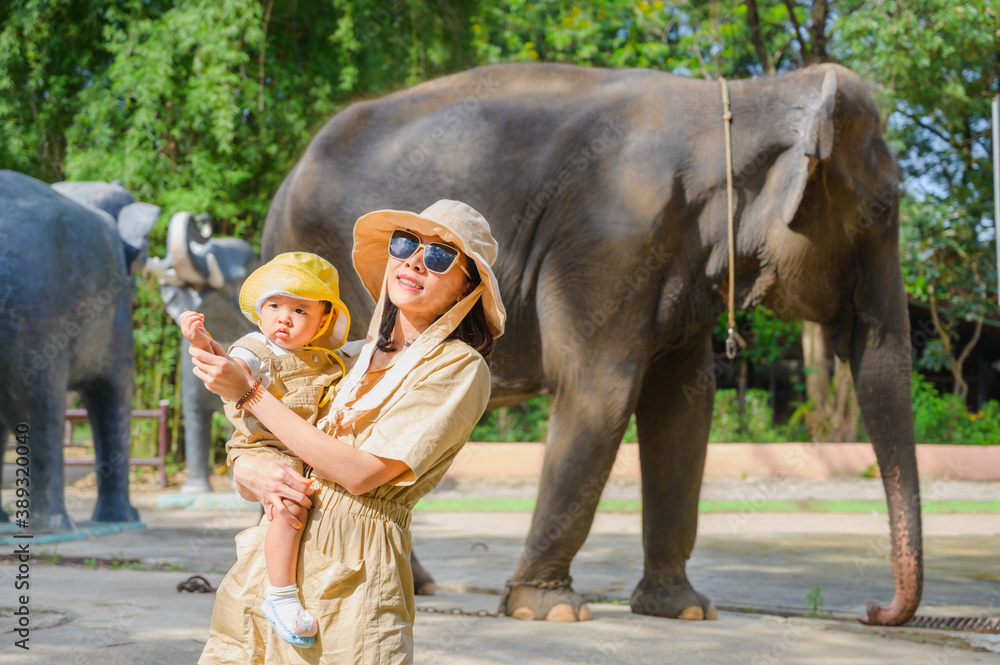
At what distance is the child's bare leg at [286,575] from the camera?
5.46 ft

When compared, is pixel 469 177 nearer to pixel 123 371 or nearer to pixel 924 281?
pixel 123 371

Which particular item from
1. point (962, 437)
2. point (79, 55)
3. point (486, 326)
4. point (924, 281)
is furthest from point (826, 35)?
point (486, 326)

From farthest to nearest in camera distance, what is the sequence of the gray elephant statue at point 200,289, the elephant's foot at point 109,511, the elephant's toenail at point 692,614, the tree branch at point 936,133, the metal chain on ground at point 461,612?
1. the tree branch at point 936,133
2. the gray elephant statue at point 200,289
3. the elephant's foot at point 109,511
4. the elephant's toenail at point 692,614
5. the metal chain on ground at point 461,612

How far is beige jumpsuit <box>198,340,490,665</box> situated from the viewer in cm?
168

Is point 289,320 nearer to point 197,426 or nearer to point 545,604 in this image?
point 545,604

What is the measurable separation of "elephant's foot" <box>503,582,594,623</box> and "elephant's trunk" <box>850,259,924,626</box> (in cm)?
109

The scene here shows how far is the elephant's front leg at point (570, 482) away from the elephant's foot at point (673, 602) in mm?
463

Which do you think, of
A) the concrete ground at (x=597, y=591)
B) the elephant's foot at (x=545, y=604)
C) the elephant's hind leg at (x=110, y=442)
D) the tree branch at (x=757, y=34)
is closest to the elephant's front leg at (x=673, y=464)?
the concrete ground at (x=597, y=591)

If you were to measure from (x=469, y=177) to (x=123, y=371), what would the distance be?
3.78 metres

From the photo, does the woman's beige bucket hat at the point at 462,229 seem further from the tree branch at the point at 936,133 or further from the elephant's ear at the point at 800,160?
the tree branch at the point at 936,133

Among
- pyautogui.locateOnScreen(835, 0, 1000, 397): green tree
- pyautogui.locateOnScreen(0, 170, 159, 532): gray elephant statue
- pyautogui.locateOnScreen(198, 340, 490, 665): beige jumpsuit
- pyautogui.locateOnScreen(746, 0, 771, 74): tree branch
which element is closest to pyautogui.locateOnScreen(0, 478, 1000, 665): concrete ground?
pyautogui.locateOnScreen(0, 170, 159, 532): gray elephant statue

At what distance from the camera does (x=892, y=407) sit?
3.88 meters

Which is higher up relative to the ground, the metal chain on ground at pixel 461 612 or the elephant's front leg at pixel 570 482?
the elephant's front leg at pixel 570 482

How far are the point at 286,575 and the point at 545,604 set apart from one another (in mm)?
2240
